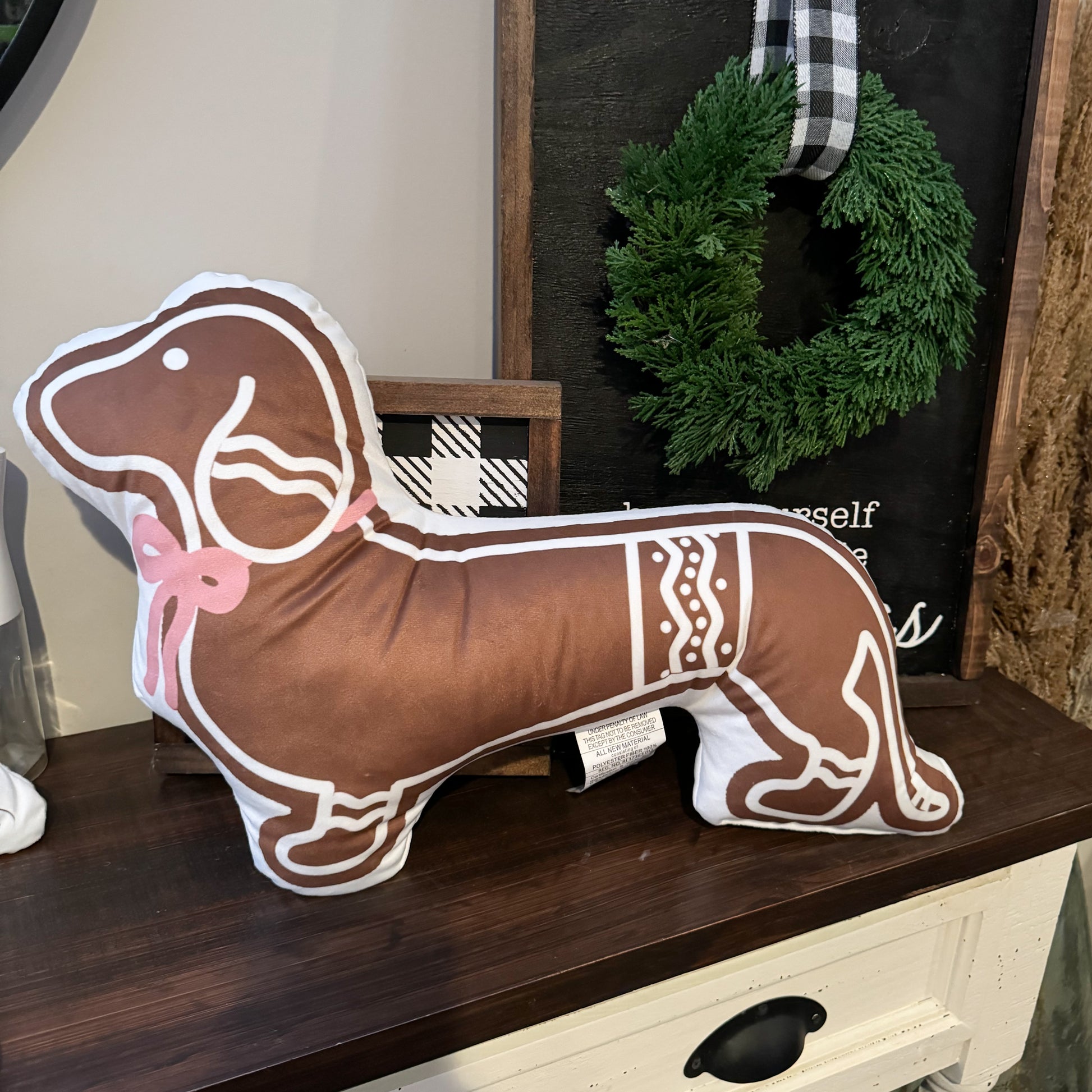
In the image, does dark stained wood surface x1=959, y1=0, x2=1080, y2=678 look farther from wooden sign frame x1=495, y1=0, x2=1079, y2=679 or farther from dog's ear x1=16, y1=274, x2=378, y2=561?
dog's ear x1=16, y1=274, x2=378, y2=561

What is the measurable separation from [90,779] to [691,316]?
586 mm

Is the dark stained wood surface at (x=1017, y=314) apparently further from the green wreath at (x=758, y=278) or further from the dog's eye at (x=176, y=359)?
the dog's eye at (x=176, y=359)

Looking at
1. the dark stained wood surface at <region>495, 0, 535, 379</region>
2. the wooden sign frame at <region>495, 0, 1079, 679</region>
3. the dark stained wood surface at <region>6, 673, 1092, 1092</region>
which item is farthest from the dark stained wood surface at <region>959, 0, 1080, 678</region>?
the dark stained wood surface at <region>495, 0, 535, 379</region>

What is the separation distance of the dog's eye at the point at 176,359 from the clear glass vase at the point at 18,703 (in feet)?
0.76

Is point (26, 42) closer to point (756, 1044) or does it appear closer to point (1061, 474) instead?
point (756, 1044)

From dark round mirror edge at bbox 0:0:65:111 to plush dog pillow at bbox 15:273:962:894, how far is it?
21cm

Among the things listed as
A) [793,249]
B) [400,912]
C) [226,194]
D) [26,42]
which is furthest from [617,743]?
[26,42]

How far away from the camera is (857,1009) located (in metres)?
0.69

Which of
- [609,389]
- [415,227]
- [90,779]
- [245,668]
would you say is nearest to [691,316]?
[609,389]

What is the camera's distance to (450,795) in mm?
680

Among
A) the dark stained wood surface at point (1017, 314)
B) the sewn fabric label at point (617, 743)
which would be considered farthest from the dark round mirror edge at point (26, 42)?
the dark stained wood surface at point (1017, 314)

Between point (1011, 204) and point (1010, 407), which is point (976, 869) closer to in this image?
point (1010, 407)

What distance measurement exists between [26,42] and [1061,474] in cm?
98

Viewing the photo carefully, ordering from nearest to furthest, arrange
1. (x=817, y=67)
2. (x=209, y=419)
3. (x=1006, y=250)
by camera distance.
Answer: (x=209, y=419) → (x=817, y=67) → (x=1006, y=250)
